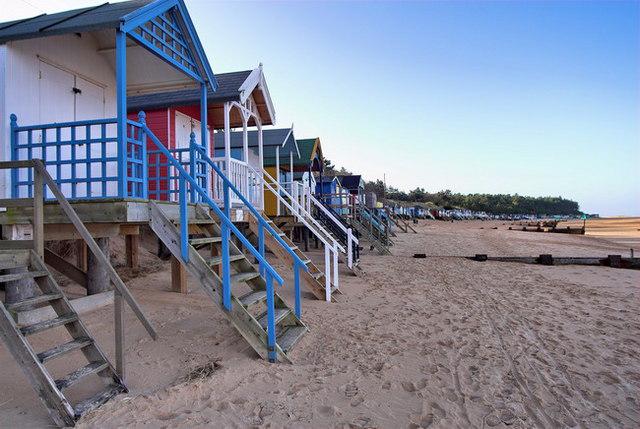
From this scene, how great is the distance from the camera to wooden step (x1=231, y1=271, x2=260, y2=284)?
17.5 ft

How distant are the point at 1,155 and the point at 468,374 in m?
7.18

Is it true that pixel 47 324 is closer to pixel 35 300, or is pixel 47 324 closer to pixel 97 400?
pixel 35 300

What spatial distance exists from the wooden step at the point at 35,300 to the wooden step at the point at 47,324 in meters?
0.23

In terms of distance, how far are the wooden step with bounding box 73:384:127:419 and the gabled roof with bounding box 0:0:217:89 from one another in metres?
4.45

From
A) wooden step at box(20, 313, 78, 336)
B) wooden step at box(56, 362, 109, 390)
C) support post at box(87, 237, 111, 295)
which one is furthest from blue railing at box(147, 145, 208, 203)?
wooden step at box(56, 362, 109, 390)

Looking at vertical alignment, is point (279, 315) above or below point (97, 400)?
above

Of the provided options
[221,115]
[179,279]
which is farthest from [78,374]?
[221,115]

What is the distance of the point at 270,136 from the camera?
16.3m

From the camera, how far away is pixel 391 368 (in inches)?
181

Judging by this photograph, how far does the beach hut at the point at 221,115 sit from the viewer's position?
9.55m

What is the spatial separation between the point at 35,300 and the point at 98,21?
380 cm

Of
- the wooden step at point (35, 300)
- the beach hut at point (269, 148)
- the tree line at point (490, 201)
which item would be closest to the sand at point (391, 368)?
the wooden step at point (35, 300)

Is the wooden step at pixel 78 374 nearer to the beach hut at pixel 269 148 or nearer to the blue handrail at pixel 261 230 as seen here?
the blue handrail at pixel 261 230

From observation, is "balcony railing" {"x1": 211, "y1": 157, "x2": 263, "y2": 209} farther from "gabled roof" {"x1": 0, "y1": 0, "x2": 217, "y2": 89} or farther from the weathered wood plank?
the weathered wood plank
